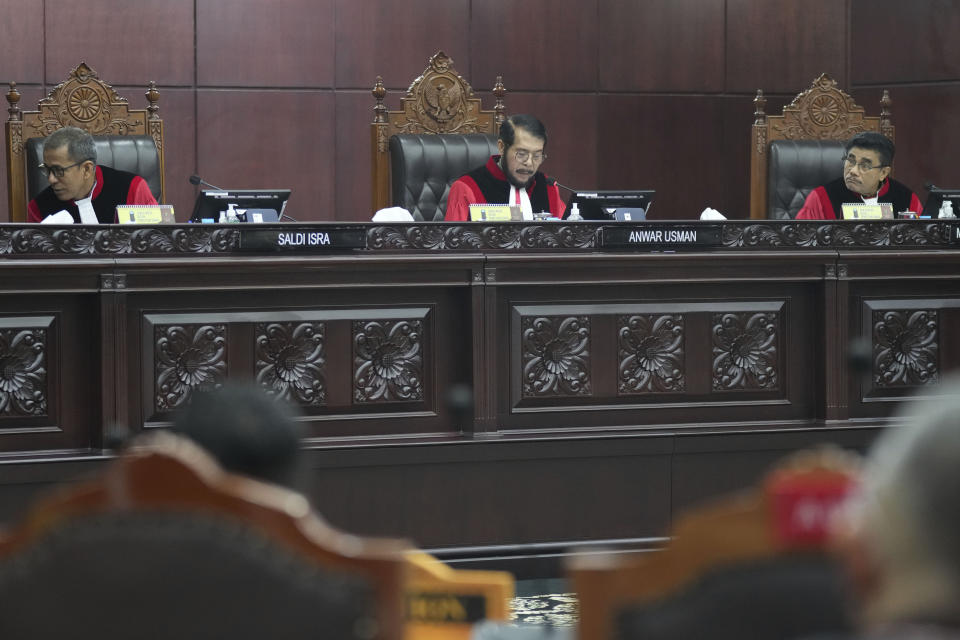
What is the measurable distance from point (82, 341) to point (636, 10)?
4.77 metres

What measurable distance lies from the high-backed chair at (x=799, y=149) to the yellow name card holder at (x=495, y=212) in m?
1.60

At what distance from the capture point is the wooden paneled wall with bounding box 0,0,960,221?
23.3 ft

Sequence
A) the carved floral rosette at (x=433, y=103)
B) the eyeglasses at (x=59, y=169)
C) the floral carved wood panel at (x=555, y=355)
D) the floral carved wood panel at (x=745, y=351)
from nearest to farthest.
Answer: the floral carved wood panel at (x=555, y=355)
the floral carved wood panel at (x=745, y=351)
the eyeglasses at (x=59, y=169)
the carved floral rosette at (x=433, y=103)

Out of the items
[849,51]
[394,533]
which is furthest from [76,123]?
[849,51]

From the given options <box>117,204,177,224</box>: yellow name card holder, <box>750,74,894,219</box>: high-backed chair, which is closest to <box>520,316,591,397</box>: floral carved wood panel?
<box>117,204,177,224</box>: yellow name card holder

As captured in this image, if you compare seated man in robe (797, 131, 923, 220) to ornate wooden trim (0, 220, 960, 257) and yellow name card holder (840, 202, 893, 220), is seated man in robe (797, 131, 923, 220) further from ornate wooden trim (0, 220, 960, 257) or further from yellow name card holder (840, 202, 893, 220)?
ornate wooden trim (0, 220, 960, 257)

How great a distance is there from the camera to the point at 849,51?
8039 millimetres

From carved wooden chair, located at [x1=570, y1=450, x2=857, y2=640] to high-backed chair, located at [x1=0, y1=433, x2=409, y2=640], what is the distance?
0.28m

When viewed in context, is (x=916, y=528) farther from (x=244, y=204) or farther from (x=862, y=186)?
(x=862, y=186)

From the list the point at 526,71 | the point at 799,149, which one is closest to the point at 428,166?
the point at 799,149

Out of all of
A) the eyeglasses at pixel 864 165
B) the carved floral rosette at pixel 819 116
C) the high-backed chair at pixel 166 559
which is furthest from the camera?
the carved floral rosette at pixel 819 116

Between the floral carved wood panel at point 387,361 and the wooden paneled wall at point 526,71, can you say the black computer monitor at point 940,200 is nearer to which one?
the floral carved wood panel at point 387,361

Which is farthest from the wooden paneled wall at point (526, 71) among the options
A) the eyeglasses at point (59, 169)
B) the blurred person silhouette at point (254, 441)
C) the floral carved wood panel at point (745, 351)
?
the blurred person silhouette at point (254, 441)

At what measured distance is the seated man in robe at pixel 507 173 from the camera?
532cm
